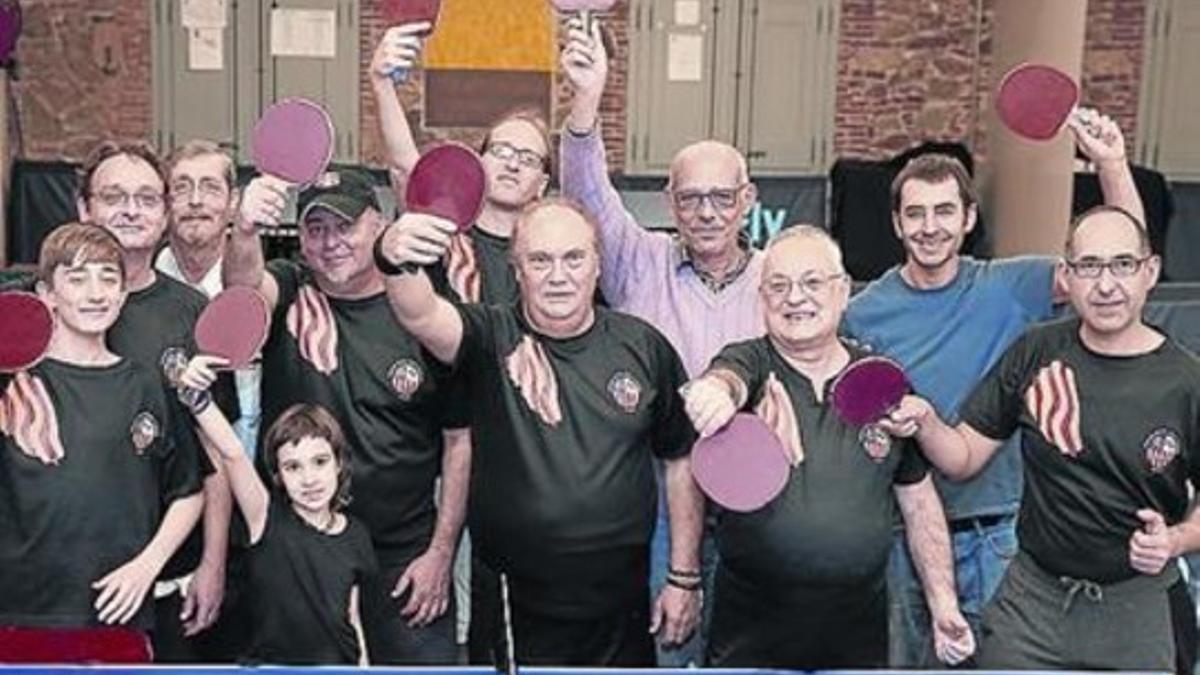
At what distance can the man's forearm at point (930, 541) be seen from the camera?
3.28 m

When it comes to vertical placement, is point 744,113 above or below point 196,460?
above

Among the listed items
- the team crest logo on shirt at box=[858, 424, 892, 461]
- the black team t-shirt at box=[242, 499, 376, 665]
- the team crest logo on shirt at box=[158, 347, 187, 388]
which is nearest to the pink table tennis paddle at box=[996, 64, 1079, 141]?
the team crest logo on shirt at box=[858, 424, 892, 461]

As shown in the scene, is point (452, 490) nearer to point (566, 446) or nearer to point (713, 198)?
point (566, 446)

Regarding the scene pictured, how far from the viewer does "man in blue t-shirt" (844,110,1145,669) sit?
3582mm

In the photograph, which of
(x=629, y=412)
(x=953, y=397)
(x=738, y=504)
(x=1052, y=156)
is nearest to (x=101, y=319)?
(x=629, y=412)

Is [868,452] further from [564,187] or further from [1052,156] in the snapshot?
[1052,156]

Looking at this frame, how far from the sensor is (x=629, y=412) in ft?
10.6

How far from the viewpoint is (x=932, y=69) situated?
470 inches

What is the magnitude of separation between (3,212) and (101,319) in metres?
7.56

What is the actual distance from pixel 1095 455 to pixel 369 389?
1479 mm

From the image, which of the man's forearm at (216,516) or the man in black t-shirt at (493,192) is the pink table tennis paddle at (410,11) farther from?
the man's forearm at (216,516)

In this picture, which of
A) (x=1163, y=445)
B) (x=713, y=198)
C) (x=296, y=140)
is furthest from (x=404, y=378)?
(x=1163, y=445)

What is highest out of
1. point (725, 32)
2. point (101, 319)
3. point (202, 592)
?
point (725, 32)

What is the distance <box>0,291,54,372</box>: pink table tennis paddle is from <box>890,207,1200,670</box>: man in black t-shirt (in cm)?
164
